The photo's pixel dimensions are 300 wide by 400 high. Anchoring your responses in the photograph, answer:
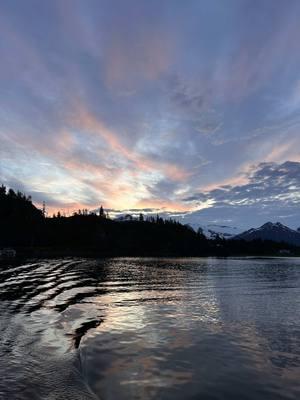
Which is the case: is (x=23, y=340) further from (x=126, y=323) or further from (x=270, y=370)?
(x=270, y=370)

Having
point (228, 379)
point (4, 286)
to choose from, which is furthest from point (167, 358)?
point (4, 286)

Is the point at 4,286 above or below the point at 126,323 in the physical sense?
above

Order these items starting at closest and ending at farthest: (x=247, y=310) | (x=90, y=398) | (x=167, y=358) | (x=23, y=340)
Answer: (x=90, y=398), (x=167, y=358), (x=23, y=340), (x=247, y=310)

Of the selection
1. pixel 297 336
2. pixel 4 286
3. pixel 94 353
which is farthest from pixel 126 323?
pixel 4 286

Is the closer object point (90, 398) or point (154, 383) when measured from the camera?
point (90, 398)

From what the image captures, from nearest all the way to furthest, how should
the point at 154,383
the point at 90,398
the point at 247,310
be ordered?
1. the point at 90,398
2. the point at 154,383
3. the point at 247,310

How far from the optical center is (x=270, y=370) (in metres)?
17.2

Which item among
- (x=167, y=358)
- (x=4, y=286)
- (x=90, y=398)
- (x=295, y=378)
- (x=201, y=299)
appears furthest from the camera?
(x=4, y=286)

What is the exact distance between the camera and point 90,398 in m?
13.1

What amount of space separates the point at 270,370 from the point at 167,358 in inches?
190

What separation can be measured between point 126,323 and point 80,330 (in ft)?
13.1

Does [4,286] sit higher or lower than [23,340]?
higher

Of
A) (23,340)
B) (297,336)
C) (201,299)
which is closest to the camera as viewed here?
(23,340)

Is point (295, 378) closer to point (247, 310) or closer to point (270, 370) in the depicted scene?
point (270, 370)
